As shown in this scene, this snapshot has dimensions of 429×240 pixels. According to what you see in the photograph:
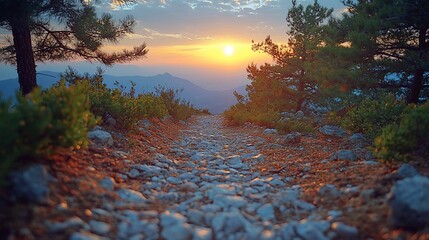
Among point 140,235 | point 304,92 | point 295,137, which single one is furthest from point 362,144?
point 304,92

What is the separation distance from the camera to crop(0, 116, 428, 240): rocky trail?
2441 mm

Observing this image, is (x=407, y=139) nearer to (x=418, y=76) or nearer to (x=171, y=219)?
(x=171, y=219)

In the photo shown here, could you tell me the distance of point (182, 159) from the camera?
5836 millimetres

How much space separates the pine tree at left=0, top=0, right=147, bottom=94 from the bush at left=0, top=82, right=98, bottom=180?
17.7 feet

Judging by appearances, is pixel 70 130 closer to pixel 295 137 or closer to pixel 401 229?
pixel 401 229

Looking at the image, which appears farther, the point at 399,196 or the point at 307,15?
the point at 307,15

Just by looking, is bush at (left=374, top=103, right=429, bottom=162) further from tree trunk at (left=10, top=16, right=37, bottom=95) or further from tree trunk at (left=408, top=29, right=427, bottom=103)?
tree trunk at (left=10, top=16, right=37, bottom=95)

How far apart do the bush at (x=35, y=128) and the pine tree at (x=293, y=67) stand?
14960 millimetres

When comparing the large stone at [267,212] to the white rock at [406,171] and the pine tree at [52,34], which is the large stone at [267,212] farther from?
the pine tree at [52,34]

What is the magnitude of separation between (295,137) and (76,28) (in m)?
8.36

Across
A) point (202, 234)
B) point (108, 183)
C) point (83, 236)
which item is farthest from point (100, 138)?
point (202, 234)

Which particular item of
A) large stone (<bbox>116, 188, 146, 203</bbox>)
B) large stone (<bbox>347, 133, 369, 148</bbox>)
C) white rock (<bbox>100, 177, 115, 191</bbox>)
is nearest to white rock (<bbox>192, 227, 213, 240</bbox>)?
large stone (<bbox>116, 188, 146, 203</bbox>)

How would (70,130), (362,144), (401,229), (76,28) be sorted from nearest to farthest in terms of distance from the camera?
(401,229)
(70,130)
(362,144)
(76,28)

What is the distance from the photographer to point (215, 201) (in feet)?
11.3
